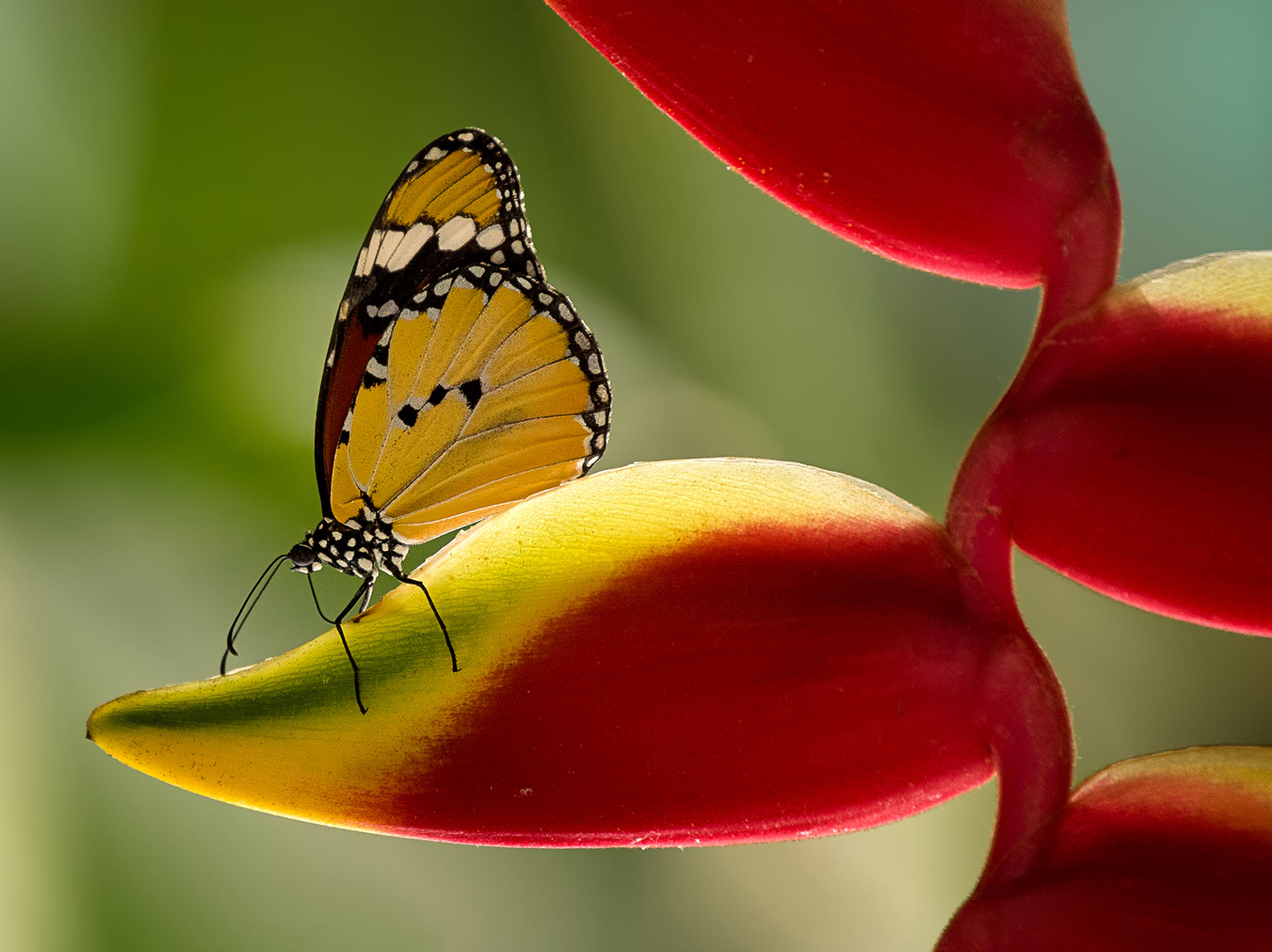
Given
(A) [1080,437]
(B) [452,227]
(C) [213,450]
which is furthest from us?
(C) [213,450]

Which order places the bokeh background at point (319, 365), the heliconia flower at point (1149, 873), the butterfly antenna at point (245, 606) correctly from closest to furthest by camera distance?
the heliconia flower at point (1149, 873)
the butterfly antenna at point (245, 606)
the bokeh background at point (319, 365)

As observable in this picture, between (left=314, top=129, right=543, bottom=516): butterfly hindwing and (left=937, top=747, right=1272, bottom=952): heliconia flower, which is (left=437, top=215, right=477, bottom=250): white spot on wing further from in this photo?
(left=937, top=747, right=1272, bottom=952): heliconia flower

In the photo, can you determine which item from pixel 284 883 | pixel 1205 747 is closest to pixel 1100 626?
pixel 284 883

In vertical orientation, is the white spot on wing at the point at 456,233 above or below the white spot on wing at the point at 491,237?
above

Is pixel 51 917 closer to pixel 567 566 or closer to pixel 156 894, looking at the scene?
pixel 156 894

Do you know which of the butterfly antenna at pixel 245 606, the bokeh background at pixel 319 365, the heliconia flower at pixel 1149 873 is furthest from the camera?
the bokeh background at pixel 319 365

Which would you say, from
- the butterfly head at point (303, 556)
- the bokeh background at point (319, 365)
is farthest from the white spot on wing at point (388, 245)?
the bokeh background at point (319, 365)

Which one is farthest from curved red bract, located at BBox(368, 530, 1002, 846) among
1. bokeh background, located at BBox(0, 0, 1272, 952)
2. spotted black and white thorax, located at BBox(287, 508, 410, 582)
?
bokeh background, located at BBox(0, 0, 1272, 952)

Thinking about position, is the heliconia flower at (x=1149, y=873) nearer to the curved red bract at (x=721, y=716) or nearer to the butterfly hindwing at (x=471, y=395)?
the curved red bract at (x=721, y=716)
